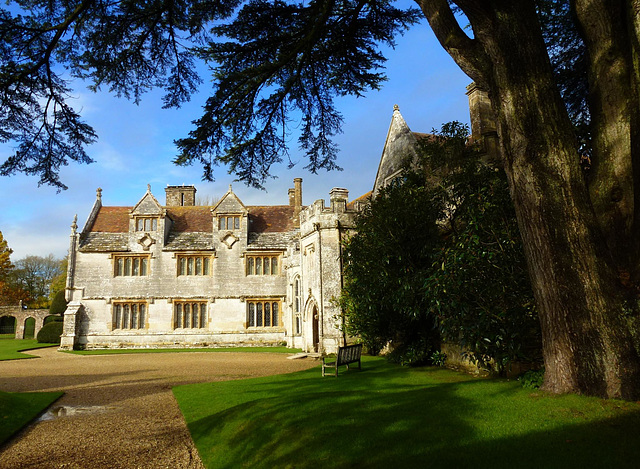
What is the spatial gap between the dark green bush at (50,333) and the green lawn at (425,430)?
26866mm

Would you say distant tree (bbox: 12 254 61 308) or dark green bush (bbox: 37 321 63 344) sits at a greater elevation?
distant tree (bbox: 12 254 61 308)

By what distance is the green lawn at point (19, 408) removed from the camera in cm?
723

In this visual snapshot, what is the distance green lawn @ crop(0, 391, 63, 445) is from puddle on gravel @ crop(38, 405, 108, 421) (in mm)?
177

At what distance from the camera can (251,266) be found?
87.9 feet

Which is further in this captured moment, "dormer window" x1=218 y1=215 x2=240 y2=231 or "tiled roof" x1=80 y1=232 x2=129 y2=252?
"dormer window" x1=218 y1=215 x2=240 y2=231

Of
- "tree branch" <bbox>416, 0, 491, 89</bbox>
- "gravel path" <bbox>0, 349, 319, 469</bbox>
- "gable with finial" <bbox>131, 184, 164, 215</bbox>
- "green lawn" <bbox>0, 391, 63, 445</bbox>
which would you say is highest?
"gable with finial" <bbox>131, 184, 164, 215</bbox>

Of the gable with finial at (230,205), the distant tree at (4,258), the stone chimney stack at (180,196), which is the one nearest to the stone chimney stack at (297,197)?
the gable with finial at (230,205)

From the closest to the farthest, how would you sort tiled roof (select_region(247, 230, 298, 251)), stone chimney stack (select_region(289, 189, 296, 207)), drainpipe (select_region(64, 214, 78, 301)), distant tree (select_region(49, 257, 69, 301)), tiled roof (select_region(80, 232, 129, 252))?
drainpipe (select_region(64, 214, 78, 301)) → tiled roof (select_region(80, 232, 129, 252)) → tiled roof (select_region(247, 230, 298, 251)) → stone chimney stack (select_region(289, 189, 296, 207)) → distant tree (select_region(49, 257, 69, 301))

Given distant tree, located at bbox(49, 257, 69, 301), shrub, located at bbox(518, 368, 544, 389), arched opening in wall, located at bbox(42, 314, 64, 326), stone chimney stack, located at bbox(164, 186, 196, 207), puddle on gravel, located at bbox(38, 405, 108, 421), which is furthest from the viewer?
distant tree, located at bbox(49, 257, 69, 301)

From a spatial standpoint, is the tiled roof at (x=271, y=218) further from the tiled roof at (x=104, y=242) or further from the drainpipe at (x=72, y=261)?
the drainpipe at (x=72, y=261)

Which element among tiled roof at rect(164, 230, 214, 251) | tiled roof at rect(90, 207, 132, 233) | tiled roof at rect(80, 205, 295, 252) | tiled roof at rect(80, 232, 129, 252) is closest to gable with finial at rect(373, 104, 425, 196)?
tiled roof at rect(80, 205, 295, 252)

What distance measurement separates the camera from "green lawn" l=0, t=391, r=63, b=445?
7230 millimetres

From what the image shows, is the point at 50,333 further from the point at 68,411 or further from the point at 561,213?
the point at 561,213

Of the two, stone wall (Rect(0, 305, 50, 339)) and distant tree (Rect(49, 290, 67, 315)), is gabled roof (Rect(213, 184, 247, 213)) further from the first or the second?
stone wall (Rect(0, 305, 50, 339))
